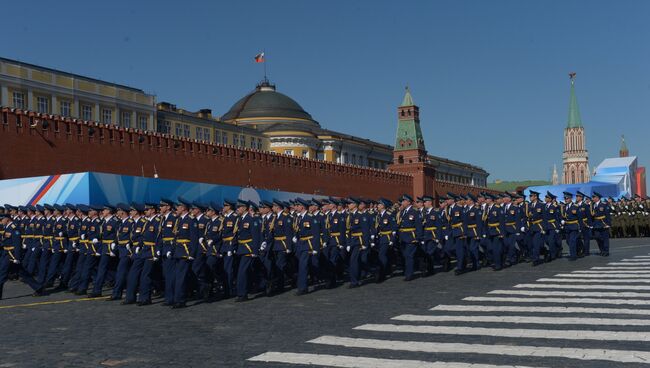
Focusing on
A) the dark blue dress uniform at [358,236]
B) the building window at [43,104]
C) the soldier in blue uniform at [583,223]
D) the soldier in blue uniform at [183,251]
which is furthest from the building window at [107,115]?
the soldier in blue uniform at [183,251]

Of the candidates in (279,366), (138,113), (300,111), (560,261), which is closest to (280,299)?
(279,366)

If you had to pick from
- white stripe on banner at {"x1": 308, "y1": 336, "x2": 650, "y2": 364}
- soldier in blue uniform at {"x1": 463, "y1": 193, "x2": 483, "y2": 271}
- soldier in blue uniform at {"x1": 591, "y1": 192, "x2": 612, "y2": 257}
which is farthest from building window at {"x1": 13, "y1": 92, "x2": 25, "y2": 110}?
white stripe on banner at {"x1": 308, "y1": 336, "x2": 650, "y2": 364}

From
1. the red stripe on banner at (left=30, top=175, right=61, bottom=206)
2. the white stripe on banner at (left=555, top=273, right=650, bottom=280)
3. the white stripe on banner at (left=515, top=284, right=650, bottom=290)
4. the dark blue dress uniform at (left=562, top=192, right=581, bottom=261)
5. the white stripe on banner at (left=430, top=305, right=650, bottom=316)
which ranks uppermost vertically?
the red stripe on banner at (left=30, top=175, right=61, bottom=206)

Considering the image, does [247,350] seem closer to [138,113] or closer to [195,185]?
[195,185]

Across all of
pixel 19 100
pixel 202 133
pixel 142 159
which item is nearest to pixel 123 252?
pixel 142 159

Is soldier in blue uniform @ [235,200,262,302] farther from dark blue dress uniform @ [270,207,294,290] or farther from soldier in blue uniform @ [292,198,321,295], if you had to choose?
soldier in blue uniform @ [292,198,321,295]

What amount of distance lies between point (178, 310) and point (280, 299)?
1.83 metres

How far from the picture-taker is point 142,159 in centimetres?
3111

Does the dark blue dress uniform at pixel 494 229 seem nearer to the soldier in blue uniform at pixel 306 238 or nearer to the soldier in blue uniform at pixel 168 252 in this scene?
the soldier in blue uniform at pixel 306 238

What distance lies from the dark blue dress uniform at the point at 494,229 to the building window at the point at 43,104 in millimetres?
36580

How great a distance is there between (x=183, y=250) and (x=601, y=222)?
1163cm

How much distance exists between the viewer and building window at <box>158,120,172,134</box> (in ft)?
184

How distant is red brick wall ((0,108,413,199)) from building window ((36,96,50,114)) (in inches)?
635

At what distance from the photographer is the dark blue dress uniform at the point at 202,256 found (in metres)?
11.7
